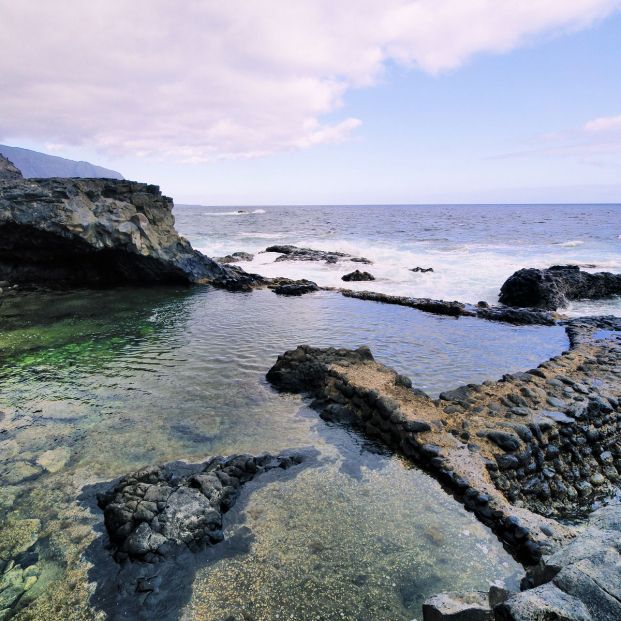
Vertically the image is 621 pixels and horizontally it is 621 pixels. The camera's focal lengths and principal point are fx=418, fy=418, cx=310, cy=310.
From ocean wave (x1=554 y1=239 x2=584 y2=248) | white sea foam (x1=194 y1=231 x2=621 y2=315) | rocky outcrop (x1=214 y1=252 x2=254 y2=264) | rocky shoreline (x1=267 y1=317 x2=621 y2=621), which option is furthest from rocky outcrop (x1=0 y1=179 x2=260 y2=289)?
ocean wave (x1=554 y1=239 x2=584 y2=248)

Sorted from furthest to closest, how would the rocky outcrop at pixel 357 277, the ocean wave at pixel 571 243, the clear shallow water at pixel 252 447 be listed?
the ocean wave at pixel 571 243 → the rocky outcrop at pixel 357 277 → the clear shallow water at pixel 252 447

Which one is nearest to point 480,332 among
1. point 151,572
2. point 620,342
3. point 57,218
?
point 620,342

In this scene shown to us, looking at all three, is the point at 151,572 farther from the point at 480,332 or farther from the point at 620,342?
the point at 620,342

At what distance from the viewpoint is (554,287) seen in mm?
25297

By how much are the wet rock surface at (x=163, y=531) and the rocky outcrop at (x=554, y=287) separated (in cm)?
2147

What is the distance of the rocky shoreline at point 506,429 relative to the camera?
768 cm

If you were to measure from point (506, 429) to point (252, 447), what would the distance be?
5859 millimetres

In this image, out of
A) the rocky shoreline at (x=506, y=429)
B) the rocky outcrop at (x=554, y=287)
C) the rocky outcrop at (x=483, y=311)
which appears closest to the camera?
the rocky shoreline at (x=506, y=429)

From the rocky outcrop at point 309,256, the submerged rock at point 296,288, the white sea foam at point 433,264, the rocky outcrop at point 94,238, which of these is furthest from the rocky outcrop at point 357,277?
the rocky outcrop at point 309,256

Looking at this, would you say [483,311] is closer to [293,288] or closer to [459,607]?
[293,288]

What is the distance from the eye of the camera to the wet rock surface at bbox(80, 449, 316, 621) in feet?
19.0

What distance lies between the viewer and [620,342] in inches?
665

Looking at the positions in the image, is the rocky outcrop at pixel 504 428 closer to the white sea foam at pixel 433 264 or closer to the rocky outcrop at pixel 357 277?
the white sea foam at pixel 433 264

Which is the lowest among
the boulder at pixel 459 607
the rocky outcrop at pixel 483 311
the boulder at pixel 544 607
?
the rocky outcrop at pixel 483 311
